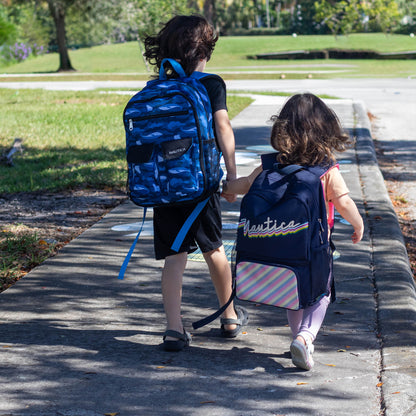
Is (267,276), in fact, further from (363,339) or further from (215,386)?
(363,339)

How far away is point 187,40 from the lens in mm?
3391

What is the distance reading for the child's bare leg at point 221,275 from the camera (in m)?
3.60

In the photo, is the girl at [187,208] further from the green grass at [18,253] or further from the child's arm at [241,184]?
the green grass at [18,253]

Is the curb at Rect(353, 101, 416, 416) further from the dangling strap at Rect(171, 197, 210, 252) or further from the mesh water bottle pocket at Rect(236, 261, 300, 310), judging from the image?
the dangling strap at Rect(171, 197, 210, 252)

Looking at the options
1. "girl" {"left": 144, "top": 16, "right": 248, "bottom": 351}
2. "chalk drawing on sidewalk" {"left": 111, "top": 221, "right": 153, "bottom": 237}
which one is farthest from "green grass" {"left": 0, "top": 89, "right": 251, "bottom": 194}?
"girl" {"left": 144, "top": 16, "right": 248, "bottom": 351}

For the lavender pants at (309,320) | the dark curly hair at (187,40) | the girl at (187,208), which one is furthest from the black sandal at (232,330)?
the dark curly hair at (187,40)

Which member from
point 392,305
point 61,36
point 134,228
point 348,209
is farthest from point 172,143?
point 61,36

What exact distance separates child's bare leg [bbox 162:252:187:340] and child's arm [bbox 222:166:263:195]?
40 centimetres

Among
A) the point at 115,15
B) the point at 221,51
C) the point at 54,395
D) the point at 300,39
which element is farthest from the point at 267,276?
the point at 300,39

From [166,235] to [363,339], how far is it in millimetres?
1169

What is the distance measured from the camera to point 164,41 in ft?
11.3

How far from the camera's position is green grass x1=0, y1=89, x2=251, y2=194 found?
27.1 feet

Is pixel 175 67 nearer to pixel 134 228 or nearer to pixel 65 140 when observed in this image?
pixel 134 228

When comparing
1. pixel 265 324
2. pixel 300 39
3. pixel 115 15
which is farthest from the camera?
pixel 300 39
